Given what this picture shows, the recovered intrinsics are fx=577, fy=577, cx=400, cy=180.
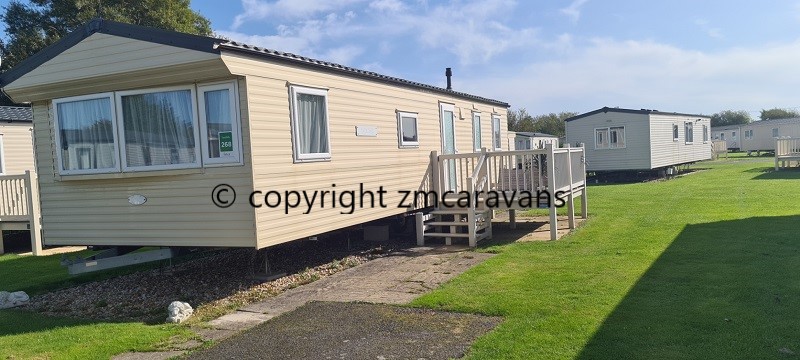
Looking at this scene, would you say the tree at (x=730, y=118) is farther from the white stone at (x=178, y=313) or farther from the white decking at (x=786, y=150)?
the white stone at (x=178, y=313)

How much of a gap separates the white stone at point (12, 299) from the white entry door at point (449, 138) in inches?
279

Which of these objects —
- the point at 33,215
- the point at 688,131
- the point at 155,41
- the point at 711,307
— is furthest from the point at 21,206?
the point at 688,131

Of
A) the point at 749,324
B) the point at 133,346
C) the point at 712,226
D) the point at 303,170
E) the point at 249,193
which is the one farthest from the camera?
the point at 712,226

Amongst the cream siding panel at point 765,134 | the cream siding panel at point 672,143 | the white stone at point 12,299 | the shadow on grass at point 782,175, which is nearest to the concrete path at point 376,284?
the white stone at point 12,299

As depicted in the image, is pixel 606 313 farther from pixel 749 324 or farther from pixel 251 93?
pixel 251 93

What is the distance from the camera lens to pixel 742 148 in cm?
4909

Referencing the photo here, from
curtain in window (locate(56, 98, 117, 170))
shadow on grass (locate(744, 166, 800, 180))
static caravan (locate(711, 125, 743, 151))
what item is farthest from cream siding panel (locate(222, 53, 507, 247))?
static caravan (locate(711, 125, 743, 151))

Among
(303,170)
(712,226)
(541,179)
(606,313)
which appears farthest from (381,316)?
(712,226)

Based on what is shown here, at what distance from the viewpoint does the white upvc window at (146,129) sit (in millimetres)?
6793

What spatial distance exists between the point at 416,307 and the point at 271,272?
3.05m

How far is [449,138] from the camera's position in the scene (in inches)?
481

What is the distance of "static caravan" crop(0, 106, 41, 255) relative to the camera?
11.5m

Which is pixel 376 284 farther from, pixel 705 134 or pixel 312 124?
pixel 705 134

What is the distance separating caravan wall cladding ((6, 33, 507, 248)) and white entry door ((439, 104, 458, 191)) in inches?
142
